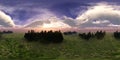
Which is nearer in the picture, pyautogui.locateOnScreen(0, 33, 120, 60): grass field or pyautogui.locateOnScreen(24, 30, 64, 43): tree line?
pyautogui.locateOnScreen(0, 33, 120, 60): grass field

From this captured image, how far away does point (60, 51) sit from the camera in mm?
166375

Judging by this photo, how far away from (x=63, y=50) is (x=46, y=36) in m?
22.6

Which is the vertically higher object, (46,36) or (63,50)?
(46,36)

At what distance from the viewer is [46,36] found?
18675cm

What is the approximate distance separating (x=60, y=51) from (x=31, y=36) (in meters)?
31.8

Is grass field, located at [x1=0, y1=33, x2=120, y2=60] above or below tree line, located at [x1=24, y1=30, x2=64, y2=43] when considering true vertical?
below

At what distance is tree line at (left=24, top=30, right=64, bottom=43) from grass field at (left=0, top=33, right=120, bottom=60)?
358 centimetres

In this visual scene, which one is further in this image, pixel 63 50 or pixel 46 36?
pixel 46 36

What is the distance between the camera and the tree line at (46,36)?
18466 centimetres

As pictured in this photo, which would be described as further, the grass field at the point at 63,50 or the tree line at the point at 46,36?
the tree line at the point at 46,36

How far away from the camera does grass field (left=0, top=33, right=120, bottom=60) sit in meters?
150

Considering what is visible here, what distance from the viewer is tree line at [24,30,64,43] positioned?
606ft

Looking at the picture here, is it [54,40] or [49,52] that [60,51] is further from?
[54,40]

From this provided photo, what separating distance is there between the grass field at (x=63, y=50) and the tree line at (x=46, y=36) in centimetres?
358
